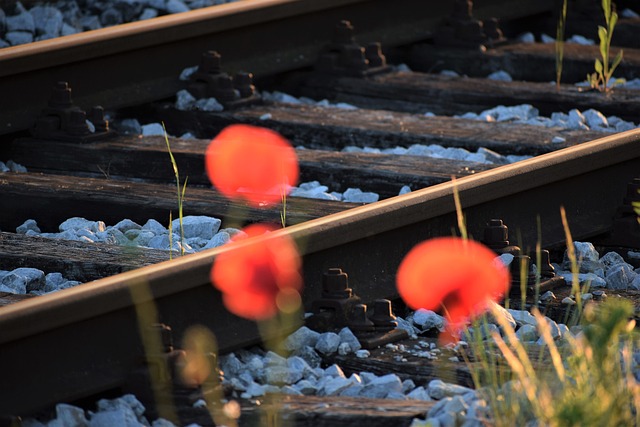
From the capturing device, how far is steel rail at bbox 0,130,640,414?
330 cm

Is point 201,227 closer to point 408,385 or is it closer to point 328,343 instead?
point 328,343

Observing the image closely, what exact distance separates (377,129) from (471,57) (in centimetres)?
170

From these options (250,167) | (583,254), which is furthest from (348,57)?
(583,254)

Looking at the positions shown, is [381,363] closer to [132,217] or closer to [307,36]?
[132,217]

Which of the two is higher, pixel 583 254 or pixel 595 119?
pixel 595 119

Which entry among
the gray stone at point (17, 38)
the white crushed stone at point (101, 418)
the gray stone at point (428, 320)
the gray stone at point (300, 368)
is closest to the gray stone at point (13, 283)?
the white crushed stone at point (101, 418)

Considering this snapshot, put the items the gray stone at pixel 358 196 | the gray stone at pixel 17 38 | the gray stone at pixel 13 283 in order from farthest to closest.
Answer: the gray stone at pixel 17 38 → the gray stone at pixel 358 196 → the gray stone at pixel 13 283

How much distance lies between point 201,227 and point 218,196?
1.18 feet

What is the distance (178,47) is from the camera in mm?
6605

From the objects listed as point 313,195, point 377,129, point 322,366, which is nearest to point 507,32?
point 377,129

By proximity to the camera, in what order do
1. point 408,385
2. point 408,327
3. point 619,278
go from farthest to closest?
1. point 619,278
2. point 408,327
3. point 408,385

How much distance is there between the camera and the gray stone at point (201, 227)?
4590 mm

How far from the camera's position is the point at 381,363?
3662mm

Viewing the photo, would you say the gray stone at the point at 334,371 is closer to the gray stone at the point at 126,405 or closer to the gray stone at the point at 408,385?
the gray stone at the point at 408,385
